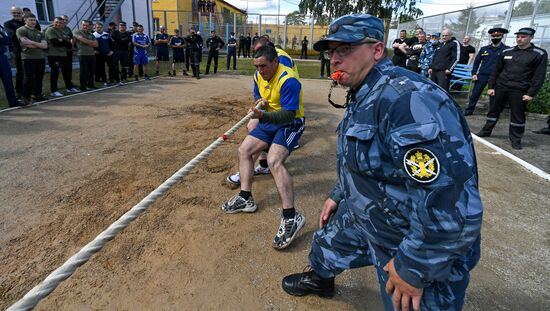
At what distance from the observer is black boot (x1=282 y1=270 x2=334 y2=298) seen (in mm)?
2293

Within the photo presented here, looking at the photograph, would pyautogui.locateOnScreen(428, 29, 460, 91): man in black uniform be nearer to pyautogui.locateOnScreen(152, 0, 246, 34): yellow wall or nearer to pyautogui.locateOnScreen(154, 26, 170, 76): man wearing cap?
pyautogui.locateOnScreen(154, 26, 170, 76): man wearing cap

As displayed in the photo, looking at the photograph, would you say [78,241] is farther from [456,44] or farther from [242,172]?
[456,44]

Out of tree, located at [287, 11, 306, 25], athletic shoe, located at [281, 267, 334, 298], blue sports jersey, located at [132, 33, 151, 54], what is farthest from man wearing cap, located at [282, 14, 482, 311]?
tree, located at [287, 11, 306, 25]

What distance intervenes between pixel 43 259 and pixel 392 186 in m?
2.84

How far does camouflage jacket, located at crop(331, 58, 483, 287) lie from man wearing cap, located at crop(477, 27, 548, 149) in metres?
5.65

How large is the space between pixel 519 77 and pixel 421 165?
6078 millimetres

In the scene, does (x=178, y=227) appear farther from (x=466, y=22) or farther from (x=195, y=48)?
(x=466, y=22)

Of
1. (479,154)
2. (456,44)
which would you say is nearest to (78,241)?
(479,154)

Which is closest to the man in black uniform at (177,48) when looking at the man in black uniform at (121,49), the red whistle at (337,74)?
the man in black uniform at (121,49)

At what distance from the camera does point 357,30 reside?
1365 millimetres

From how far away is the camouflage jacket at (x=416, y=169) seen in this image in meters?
1.13

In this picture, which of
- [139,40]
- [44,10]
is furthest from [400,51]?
[44,10]

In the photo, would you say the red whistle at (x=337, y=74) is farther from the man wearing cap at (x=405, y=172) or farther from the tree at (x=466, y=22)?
the tree at (x=466, y=22)

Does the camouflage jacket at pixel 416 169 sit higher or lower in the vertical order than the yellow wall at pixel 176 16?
lower
